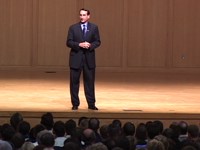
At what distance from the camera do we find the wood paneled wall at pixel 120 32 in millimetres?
16000

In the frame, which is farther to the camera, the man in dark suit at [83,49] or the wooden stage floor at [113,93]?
the wooden stage floor at [113,93]

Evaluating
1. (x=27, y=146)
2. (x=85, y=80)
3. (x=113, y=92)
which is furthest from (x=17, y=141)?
(x=113, y=92)

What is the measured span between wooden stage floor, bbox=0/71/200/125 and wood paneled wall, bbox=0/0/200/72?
24.7 inches

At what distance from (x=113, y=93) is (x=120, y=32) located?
4929 millimetres

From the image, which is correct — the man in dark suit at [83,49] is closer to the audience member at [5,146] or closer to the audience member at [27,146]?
the audience member at [27,146]

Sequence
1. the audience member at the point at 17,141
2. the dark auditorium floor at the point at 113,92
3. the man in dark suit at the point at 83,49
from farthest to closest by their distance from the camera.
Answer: the dark auditorium floor at the point at 113,92
the man in dark suit at the point at 83,49
the audience member at the point at 17,141

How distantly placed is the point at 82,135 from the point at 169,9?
1084 centimetres

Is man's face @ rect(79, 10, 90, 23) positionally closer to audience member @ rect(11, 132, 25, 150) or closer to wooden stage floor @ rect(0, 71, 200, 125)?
wooden stage floor @ rect(0, 71, 200, 125)

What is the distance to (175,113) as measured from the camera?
8.85m

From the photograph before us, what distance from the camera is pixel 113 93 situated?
11.5 metres

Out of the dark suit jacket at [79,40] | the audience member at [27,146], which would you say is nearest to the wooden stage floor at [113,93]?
the dark suit jacket at [79,40]

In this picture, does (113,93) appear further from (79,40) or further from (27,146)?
(27,146)

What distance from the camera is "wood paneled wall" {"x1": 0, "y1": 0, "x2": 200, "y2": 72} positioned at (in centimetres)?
1600

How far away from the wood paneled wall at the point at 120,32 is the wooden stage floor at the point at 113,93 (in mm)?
628
